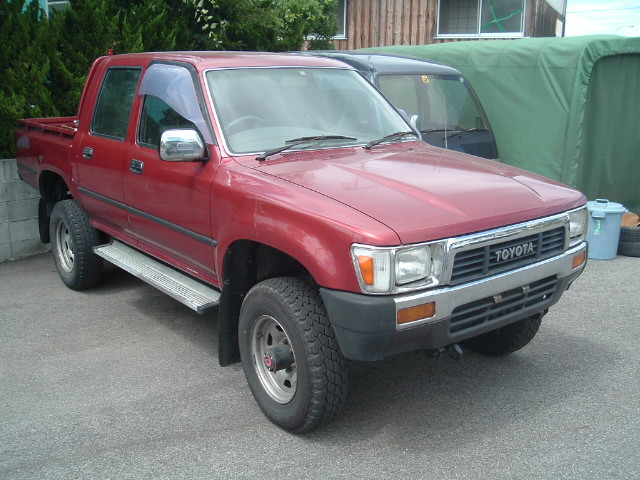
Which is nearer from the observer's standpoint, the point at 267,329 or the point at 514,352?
the point at 267,329

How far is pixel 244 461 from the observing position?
3.57 meters

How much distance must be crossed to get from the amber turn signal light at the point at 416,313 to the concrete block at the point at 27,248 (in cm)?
566

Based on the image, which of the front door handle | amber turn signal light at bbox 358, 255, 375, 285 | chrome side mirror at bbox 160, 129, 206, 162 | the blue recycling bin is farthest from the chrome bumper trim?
the blue recycling bin

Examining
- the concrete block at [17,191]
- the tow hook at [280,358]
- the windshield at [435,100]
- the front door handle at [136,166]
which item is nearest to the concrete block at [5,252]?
the concrete block at [17,191]

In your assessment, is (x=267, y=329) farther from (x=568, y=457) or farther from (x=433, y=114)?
(x=433, y=114)

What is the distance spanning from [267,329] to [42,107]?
16.9ft

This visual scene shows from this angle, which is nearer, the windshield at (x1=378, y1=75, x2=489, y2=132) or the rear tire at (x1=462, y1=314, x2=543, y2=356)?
the rear tire at (x1=462, y1=314, x2=543, y2=356)

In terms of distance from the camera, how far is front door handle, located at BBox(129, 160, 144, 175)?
4.91m

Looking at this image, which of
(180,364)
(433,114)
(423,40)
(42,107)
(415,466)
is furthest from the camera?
(423,40)

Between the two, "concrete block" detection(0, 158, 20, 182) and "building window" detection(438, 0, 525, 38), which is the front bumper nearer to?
"concrete block" detection(0, 158, 20, 182)

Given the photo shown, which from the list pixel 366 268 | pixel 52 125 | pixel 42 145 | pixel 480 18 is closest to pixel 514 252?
pixel 366 268

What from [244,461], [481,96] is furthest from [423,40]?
[244,461]

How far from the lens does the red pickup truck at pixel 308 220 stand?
3312 mm

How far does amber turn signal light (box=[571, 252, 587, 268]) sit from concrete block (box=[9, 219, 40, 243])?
590 cm
